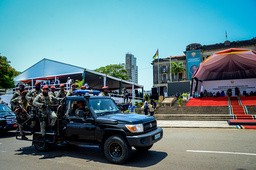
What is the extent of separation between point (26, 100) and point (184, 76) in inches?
2434

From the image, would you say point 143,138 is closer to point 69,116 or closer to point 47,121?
point 69,116

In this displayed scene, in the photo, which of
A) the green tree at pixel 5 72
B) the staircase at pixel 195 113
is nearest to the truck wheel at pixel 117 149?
the staircase at pixel 195 113

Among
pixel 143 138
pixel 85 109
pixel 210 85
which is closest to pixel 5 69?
pixel 85 109

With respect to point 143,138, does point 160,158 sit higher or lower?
lower

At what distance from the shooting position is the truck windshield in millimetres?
5532

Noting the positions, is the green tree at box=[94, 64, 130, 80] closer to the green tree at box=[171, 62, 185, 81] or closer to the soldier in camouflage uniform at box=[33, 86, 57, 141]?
the green tree at box=[171, 62, 185, 81]

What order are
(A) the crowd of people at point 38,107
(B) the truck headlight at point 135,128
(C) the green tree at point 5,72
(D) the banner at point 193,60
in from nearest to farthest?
1. (B) the truck headlight at point 135,128
2. (A) the crowd of people at point 38,107
3. (C) the green tree at point 5,72
4. (D) the banner at point 193,60

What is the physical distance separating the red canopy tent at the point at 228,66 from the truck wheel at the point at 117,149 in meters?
22.6

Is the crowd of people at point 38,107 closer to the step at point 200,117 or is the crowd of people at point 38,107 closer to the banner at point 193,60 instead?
the step at point 200,117

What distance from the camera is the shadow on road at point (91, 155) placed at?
16.2ft

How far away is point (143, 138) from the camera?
4.64 metres

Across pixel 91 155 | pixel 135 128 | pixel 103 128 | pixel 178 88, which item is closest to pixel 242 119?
pixel 135 128

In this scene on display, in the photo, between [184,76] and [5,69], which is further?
[184,76]

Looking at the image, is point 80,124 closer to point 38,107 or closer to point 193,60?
point 38,107
